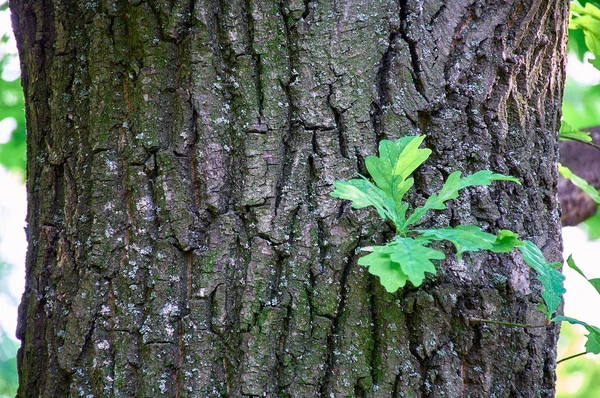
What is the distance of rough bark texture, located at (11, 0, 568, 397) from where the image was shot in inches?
39.8

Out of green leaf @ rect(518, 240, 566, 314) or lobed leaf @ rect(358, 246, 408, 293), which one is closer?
lobed leaf @ rect(358, 246, 408, 293)

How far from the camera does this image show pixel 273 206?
3.42 ft

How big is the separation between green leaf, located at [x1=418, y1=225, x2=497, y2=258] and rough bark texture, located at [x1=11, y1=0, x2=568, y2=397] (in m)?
0.19

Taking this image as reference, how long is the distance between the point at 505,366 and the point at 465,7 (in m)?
0.77

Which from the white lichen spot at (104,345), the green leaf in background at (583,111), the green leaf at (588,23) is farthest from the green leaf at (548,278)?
the green leaf in background at (583,111)

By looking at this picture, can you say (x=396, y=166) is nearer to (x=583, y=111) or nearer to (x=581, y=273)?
(x=581, y=273)

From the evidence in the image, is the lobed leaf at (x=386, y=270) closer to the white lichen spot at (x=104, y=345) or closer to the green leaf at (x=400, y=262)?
the green leaf at (x=400, y=262)

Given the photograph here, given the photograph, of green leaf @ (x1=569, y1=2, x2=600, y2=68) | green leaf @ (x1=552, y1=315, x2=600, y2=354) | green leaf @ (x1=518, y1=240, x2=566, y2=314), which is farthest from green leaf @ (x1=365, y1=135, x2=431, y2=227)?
green leaf @ (x1=569, y1=2, x2=600, y2=68)

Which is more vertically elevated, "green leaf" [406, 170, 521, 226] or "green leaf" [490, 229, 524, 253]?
"green leaf" [406, 170, 521, 226]

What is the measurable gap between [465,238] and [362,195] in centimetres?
18

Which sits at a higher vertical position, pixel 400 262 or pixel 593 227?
pixel 593 227

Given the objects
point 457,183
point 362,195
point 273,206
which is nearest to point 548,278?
point 457,183

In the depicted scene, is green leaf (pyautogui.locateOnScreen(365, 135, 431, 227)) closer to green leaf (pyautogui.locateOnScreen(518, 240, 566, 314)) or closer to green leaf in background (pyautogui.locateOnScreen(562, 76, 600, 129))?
green leaf (pyautogui.locateOnScreen(518, 240, 566, 314))

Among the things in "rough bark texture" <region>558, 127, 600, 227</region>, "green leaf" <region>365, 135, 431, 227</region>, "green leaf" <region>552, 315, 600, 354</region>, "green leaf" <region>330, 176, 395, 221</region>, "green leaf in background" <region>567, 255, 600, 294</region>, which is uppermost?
"rough bark texture" <region>558, 127, 600, 227</region>
